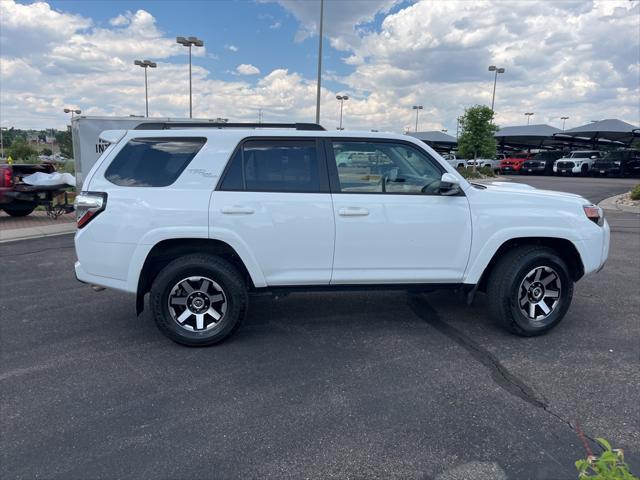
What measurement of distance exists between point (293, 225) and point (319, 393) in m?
1.42

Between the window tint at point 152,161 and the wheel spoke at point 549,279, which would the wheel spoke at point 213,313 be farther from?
the wheel spoke at point 549,279

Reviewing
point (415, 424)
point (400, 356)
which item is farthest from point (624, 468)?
point (400, 356)

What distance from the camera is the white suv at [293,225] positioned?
4.14 m

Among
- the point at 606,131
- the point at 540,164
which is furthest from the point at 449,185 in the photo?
the point at 606,131

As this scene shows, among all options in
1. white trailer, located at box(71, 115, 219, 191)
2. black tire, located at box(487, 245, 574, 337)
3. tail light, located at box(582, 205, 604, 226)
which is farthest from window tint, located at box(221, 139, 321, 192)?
white trailer, located at box(71, 115, 219, 191)

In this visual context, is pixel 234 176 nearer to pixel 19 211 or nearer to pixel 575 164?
pixel 19 211

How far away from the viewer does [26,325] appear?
16.1 ft

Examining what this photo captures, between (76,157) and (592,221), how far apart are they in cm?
1186

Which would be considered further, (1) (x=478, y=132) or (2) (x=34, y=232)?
(1) (x=478, y=132)

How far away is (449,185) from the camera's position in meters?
4.30

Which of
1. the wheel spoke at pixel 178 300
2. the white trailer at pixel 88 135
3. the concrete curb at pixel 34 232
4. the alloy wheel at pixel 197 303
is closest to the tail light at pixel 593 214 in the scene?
the alloy wheel at pixel 197 303

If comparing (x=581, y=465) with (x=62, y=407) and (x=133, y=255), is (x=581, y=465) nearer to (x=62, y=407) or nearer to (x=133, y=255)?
(x=62, y=407)

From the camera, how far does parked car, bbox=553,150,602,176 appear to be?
34750 millimetres

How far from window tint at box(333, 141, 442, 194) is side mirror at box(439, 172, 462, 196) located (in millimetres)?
76
